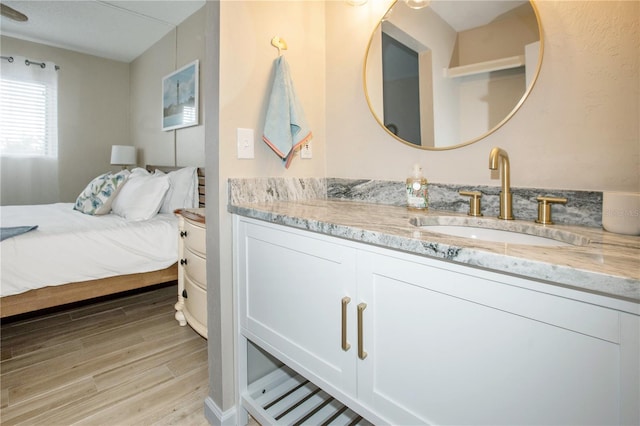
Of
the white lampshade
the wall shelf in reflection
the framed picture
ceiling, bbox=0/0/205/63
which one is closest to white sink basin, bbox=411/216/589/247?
the wall shelf in reflection

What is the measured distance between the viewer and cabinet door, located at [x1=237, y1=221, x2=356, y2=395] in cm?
94

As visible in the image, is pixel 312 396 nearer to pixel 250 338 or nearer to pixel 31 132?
pixel 250 338

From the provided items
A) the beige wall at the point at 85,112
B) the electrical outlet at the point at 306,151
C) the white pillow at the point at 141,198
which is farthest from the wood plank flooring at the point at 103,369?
the beige wall at the point at 85,112

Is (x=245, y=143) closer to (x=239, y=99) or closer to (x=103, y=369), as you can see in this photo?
(x=239, y=99)

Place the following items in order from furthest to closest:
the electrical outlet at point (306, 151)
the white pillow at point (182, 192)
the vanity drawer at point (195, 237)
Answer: the white pillow at point (182, 192)
the vanity drawer at point (195, 237)
the electrical outlet at point (306, 151)

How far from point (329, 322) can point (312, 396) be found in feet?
2.33

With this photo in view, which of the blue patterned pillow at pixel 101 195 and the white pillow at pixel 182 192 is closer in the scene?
the blue patterned pillow at pixel 101 195

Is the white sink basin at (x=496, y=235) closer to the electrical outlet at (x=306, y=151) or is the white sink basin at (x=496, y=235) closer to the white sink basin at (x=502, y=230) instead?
the white sink basin at (x=502, y=230)

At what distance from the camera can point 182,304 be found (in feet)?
7.49

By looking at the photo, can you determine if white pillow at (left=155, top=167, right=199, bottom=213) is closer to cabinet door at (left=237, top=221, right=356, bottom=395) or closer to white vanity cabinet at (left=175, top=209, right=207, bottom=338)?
white vanity cabinet at (left=175, top=209, right=207, bottom=338)

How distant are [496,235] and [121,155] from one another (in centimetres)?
456

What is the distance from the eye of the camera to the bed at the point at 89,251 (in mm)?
1909

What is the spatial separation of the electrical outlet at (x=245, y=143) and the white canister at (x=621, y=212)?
47.2 inches

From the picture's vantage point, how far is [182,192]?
2.90m
